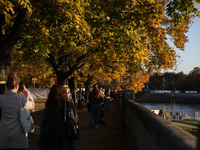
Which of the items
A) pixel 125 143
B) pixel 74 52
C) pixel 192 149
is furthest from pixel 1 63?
pixel 74 52

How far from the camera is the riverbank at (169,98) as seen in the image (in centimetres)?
11156

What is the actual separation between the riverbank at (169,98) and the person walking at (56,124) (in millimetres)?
110375

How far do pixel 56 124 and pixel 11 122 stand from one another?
0.72 meters

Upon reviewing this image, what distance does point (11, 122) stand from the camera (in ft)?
15.0

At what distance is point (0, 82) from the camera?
9281 millimetres

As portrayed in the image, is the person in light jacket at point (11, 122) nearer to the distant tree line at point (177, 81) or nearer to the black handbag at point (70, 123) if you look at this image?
the black handbag at point (70, 123)

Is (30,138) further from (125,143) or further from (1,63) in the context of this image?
(125,143)

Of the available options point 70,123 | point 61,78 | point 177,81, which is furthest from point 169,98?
point 70,123

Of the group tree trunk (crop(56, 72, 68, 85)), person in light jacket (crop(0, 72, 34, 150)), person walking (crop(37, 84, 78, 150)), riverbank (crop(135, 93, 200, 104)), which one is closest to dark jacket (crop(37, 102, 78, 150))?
person walking (crop(37, 84, 78, 150))

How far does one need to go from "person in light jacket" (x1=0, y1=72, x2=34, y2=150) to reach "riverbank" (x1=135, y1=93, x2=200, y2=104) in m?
111

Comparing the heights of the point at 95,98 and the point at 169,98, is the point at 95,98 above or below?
above

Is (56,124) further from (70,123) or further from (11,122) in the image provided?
(11,122)

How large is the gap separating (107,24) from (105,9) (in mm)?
721

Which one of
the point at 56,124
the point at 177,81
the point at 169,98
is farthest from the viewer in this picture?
the point at 177,81
